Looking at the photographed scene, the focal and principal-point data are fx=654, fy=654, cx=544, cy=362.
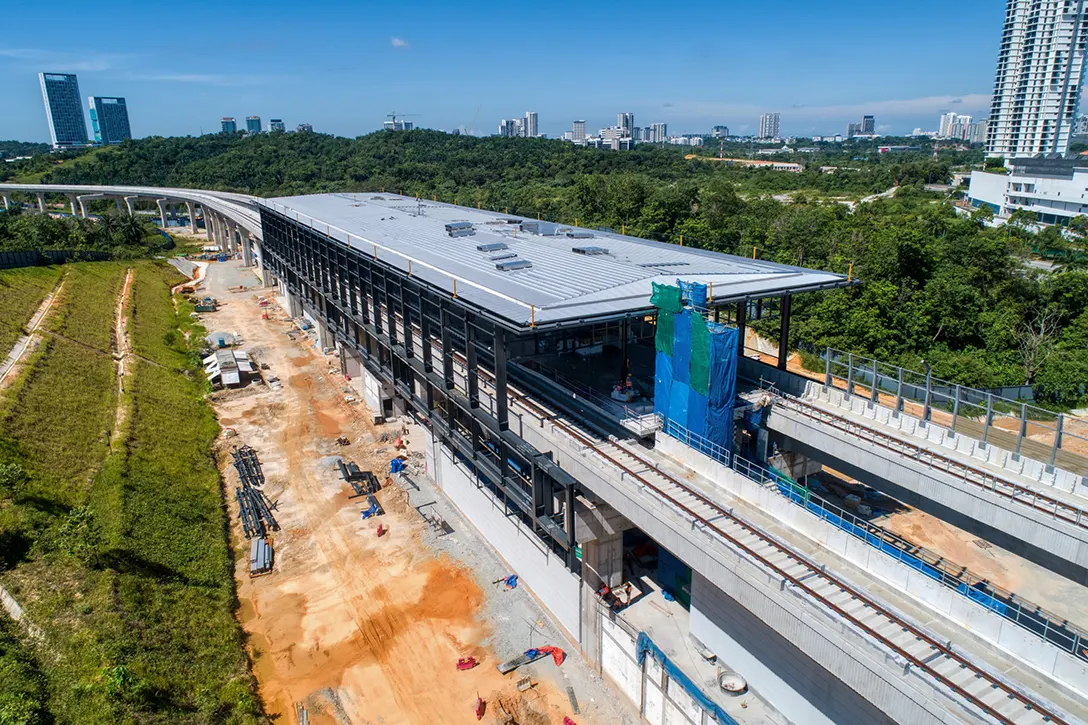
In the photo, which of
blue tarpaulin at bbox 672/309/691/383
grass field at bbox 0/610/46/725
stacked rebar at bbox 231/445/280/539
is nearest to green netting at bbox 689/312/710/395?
blue tarpaulin at bbox 672/309/691/383

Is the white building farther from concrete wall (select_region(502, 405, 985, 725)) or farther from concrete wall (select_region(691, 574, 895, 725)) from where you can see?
concrete wall (select_region(502, 405, 985, 725))

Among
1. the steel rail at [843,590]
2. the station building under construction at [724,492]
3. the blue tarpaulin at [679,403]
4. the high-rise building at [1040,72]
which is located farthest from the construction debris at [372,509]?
the high-rise building at [1040,72]

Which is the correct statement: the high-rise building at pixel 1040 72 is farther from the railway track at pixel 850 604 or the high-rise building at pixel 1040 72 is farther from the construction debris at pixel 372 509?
the railway track at pixel 850 604

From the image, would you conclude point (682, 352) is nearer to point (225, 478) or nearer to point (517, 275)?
point (517, 275)

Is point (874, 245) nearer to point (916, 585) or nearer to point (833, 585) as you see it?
point (916, 585)

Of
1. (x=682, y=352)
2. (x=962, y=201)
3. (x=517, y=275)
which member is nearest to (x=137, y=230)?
(x=517, y=275)
